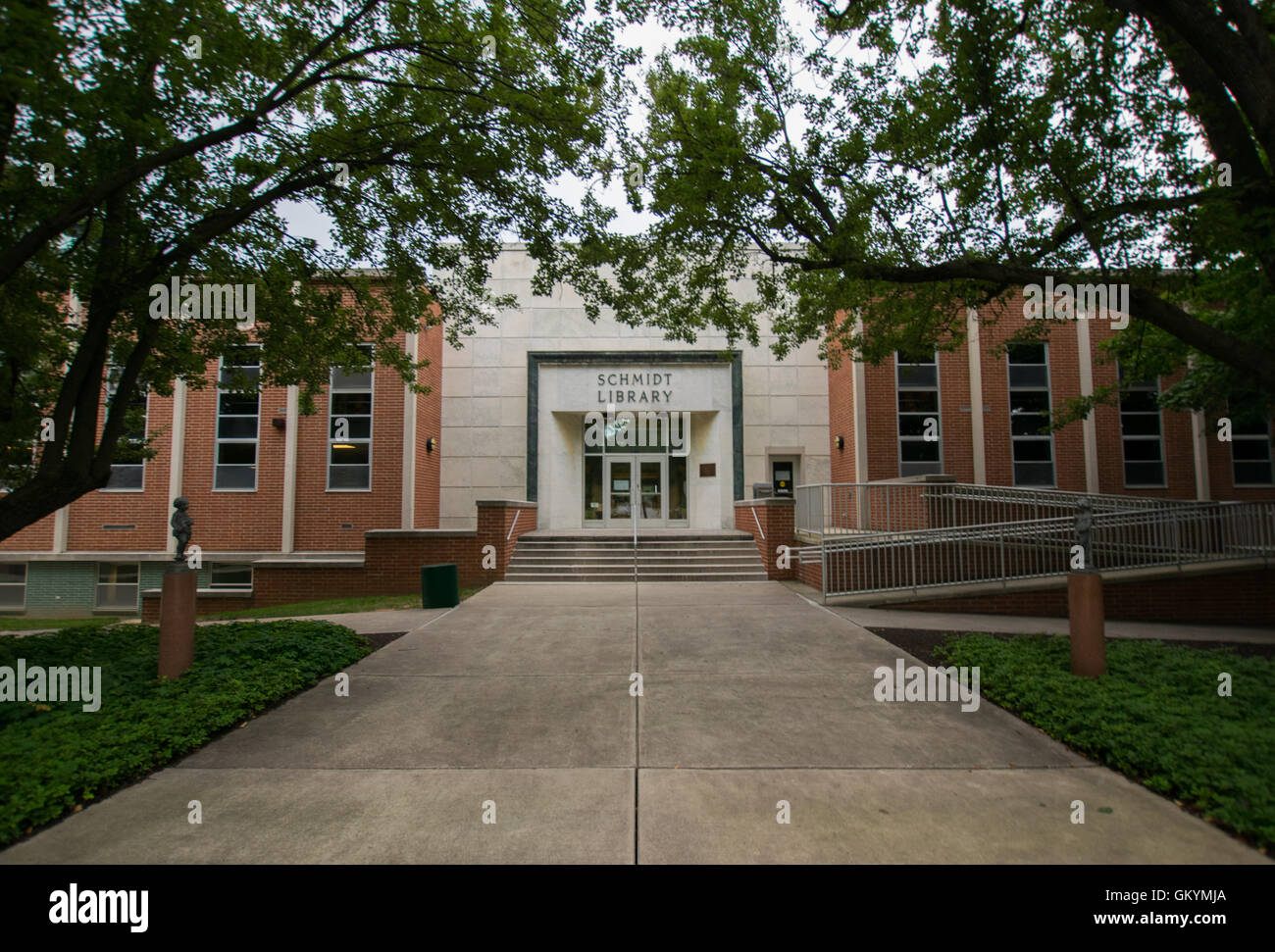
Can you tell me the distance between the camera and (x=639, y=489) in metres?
19.0

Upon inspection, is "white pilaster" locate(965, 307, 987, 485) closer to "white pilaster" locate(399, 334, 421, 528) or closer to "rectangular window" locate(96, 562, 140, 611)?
"white pilaster" locate(399, 334, 421, 528)

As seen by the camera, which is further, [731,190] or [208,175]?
[731,190]

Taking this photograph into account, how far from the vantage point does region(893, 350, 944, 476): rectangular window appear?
16859 millimetres

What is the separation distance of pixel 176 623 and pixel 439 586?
4828 millimetres

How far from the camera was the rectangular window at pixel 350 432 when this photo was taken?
16.9m

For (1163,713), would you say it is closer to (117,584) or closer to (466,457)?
(466,457)

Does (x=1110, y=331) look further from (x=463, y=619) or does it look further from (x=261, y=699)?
(x=261, y=699)

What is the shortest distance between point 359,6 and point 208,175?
244 centimetres

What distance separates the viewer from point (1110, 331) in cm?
1692
